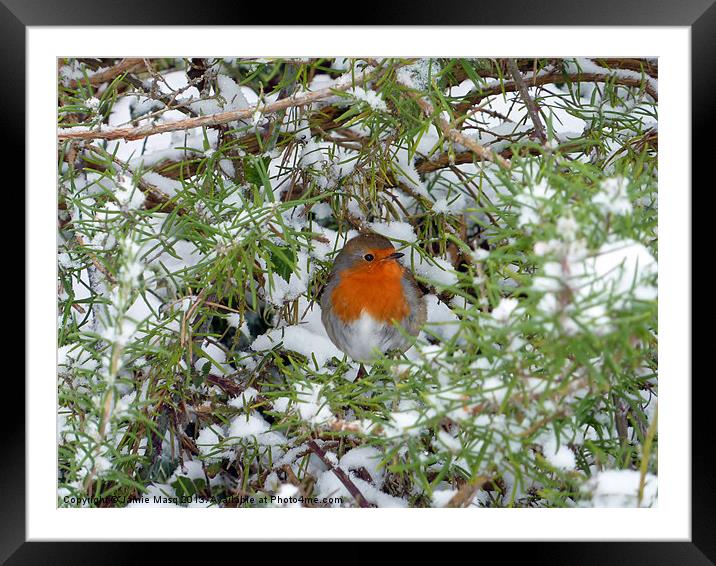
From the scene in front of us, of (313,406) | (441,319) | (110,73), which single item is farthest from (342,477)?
(110,73)

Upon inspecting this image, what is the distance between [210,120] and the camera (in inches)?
59.9

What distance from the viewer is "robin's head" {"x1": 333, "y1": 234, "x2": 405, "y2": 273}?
1700 millimetres

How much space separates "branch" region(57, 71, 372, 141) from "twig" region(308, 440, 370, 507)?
708 millimetres

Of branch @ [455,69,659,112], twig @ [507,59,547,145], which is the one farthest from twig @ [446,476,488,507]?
branch @ [455,69,659,112]

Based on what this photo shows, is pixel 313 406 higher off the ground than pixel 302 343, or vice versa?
pixel 302 343

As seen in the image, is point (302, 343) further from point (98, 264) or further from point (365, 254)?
point (98, 264)

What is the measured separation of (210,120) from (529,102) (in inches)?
27.1

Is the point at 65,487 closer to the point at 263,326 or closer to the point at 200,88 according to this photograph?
A: the point at 263,326

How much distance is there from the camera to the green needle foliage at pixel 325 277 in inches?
45.2

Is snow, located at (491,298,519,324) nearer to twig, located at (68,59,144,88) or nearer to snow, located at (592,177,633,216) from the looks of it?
snow, located at (592,177,633,216)
